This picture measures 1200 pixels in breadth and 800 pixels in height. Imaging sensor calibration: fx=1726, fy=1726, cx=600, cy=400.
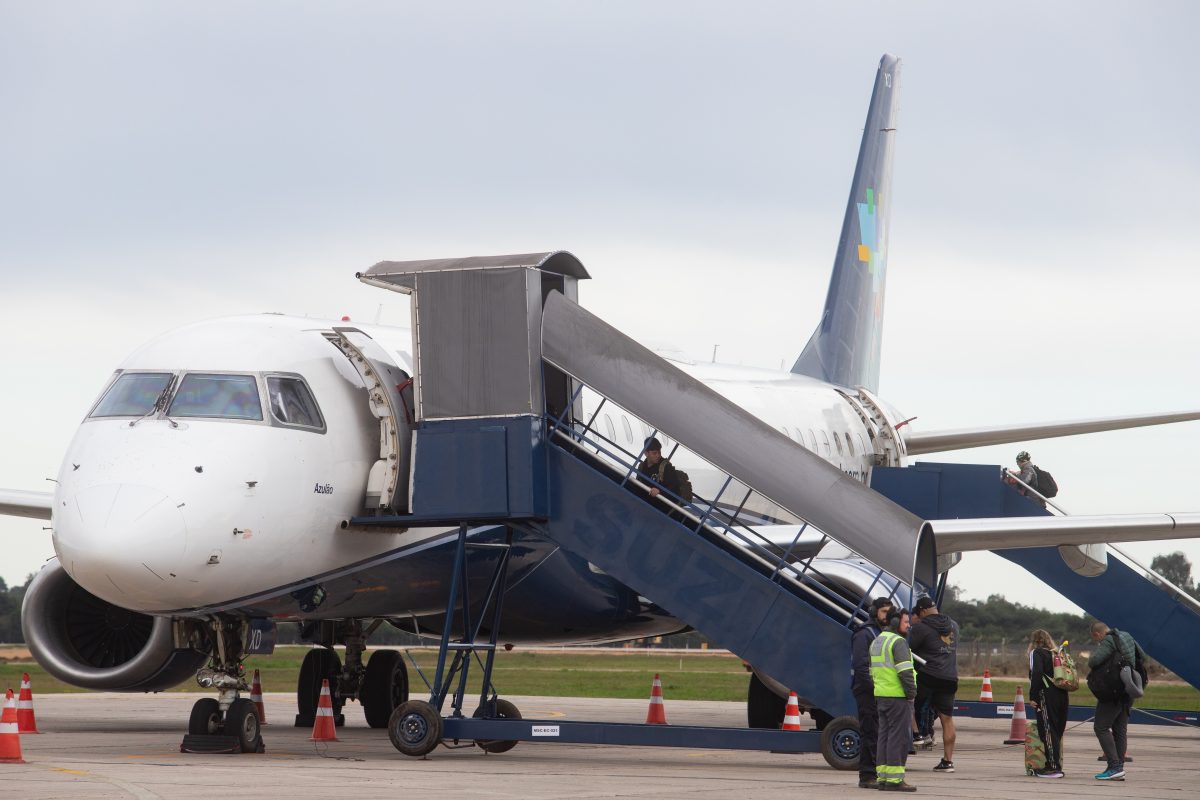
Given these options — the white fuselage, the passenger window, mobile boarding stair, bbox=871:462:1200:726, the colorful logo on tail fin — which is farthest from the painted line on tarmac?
the colorful logo on tail fin

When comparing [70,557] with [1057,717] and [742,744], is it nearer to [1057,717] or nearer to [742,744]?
[742,744]

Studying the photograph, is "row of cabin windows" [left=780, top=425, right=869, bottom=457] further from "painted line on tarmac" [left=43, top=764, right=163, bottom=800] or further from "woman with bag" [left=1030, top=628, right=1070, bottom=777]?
"painted line on tarmac" [left=43, top=764, right=163, bottom=800]

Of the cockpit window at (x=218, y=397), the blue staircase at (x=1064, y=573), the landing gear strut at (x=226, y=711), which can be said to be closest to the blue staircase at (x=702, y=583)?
the cockpit window at (x=218, y=397)

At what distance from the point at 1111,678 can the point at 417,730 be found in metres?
5.67

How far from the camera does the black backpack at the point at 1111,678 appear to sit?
1412 cm

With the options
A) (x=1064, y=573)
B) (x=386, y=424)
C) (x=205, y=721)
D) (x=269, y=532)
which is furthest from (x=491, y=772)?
(x=1064, y=573)

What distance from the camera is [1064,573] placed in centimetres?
2070

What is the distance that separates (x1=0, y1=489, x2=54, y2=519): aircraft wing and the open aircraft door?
5.72 m

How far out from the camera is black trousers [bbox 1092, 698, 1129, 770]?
13.9 meters

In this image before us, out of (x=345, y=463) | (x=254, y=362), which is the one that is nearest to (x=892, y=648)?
(x=345, y=463)

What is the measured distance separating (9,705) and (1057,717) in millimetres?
8522

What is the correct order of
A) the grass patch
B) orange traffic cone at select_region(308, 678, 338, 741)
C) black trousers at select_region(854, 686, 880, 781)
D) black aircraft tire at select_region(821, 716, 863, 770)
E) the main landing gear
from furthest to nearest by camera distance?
1. the grass patch
2. the main landing gear
3. orange traffic cone at select_region(308, 678, 338, 741)
4. black aircraft tire at select_region(821, 716, 863, 770)
5. black trousers at select_region(854, 686, 880, 781)

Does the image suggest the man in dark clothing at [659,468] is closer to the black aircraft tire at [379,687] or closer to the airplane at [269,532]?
the airplane at [269,532]

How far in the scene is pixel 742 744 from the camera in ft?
44.1
